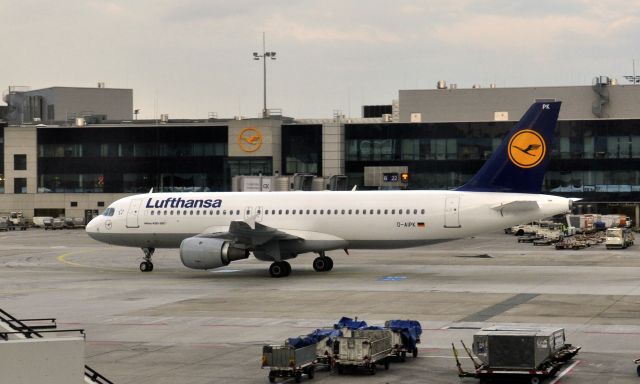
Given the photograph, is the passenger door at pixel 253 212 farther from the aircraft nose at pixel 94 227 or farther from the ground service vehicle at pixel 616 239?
the ground service vehicle at pixel 616 239

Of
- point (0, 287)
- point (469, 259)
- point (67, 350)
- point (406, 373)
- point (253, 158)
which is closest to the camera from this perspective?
point (67, 350)

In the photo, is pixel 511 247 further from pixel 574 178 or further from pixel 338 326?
pixel 338 326

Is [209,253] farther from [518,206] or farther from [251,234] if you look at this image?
[518,206]

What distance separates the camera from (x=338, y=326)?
2747 centimetres

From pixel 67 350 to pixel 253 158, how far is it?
276 ft

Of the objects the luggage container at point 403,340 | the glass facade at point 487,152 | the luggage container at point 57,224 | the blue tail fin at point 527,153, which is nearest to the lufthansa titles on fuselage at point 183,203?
the blue tail fin at point 527,153

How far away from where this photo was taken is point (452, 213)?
48688mm

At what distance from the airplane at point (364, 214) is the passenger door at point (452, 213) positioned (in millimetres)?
48

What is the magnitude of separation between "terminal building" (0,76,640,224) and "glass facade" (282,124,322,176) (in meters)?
0.10

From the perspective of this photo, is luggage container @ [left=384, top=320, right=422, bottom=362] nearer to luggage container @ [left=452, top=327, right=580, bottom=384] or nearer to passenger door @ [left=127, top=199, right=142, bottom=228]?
luggage container @ [left=452, top=327, right=580, bottom=384]

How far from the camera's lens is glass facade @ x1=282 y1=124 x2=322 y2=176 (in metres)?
105

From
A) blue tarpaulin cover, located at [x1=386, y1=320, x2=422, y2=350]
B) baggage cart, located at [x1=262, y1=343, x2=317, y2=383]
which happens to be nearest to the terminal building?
blue tarpaulin cover, located at [x1=386, y1=320, x2=422, y2=350]

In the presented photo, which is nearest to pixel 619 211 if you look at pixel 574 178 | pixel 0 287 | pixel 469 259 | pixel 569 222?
pixel 574 178

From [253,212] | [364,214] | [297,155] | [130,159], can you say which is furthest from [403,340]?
[130,159]
